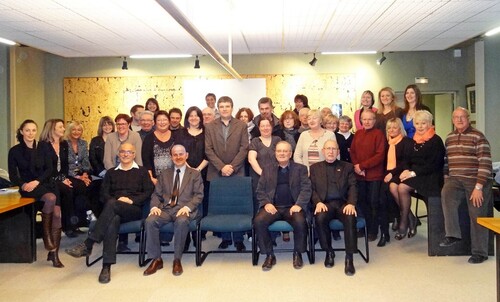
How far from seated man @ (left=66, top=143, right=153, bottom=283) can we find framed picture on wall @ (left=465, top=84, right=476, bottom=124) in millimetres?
7264

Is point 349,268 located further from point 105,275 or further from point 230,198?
point 105,275

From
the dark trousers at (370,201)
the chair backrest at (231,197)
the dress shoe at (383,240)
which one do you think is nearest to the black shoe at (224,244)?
the chair backrest at (231,197)

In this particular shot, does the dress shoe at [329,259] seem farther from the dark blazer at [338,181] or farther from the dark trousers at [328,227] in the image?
the dark blazer at [338,181]

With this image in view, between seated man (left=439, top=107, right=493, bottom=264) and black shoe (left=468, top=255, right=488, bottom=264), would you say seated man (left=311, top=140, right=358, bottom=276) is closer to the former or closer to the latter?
seated man (left=439, top=107, right=493, bottom=264)

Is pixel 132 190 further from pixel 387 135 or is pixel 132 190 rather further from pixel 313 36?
pixel 313 36

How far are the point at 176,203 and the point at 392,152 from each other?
2.53 m

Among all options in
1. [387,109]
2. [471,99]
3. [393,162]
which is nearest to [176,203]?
[393,162]

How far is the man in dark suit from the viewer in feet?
17.1

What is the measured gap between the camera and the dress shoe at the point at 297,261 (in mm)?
4445

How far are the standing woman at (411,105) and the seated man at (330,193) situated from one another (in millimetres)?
1313

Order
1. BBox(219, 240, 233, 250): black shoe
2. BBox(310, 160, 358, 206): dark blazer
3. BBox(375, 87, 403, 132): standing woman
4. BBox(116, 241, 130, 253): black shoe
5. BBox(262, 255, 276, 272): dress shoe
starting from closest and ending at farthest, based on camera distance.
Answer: BBox(262, 255, 276, 272): dress shoe → BBox(310, 160, 358, 206): dark blazer → BBox(116, 241, 130, 253): black shoe → BBox(219, 240, 233, 250): black shoe → BBox(375, 87, 403, 132): standing woman

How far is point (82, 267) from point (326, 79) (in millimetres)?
6587

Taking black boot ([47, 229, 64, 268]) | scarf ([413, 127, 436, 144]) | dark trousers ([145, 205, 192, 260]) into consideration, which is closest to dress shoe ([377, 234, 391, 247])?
scarf ([413, 127, 436, 144])

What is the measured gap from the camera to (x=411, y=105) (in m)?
5.70
